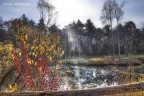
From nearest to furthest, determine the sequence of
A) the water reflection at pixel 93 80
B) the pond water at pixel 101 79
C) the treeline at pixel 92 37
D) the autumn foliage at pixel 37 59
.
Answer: the autumn foliage at pixel 37 59
the pond water at pixel 101 79
the water reflection at pixel 93 80
the treeline at pixel 92 37

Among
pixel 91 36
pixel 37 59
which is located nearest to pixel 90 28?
pixel 91 36

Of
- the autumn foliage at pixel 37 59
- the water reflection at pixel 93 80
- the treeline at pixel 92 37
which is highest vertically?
the treeline at pixel 92 37

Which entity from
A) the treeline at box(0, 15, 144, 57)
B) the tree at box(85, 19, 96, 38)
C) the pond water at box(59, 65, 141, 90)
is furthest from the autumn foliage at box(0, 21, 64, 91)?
the tree at box(85, 19, 96, 38)

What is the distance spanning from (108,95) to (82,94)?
2.89 feet

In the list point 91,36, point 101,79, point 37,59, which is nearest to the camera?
point 37,59

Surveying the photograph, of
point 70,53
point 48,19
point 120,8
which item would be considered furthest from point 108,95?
point 70,53

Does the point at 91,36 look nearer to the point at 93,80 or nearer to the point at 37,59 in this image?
the point at 93,80

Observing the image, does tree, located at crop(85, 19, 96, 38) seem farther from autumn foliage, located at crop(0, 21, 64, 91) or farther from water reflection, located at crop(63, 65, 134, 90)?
autumn foliage, located at crop(0, 21, 64, 91)

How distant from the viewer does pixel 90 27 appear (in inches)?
3059

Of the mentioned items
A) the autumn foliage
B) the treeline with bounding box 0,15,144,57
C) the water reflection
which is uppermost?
the treeline with bounding box 0,15,144,57

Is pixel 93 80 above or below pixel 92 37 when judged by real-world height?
below

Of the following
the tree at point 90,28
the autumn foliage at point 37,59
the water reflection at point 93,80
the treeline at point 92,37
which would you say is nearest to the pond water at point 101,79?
the water reflection at point 93,80

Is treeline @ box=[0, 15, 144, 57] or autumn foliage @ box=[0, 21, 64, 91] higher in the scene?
treeline @ box=[0, 15, 144, 57]

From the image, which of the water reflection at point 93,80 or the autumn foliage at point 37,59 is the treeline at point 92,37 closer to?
the water reflection at point 93,80
